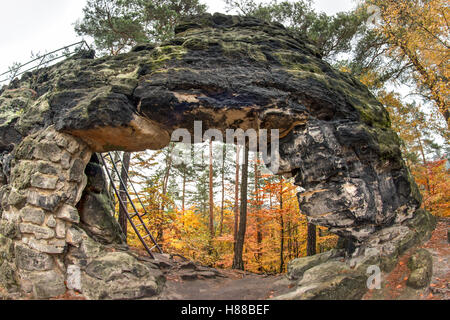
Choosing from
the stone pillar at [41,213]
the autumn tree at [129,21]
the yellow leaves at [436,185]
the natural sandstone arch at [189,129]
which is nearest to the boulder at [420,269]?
the natural sandstone arch at [189,129]

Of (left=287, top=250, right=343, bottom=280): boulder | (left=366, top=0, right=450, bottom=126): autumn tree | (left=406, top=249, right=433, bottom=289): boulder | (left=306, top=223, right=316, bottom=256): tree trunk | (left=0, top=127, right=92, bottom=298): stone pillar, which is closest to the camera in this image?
(left=406, top=249, right=433, bottom=289): boulder

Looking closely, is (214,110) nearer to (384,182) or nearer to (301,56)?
(301,56)

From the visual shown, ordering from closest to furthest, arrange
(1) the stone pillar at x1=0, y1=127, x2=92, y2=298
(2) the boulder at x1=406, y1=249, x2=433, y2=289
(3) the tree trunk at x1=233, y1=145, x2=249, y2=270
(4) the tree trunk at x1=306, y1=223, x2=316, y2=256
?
1. (2) the boulder at x1=406, y1=249, x2=433, y2=289
2. (1) the stone pillar at x1=0, y1=127, x2=92, y2=298
3. (3) the tree trunk at x1=233, y1=145, x2=249, y2=270
4. (4) the tree trunk at x1=306, y1=223, x2=316, y2=256

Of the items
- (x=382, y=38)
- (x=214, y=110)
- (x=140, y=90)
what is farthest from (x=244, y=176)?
(x=382, y=38)

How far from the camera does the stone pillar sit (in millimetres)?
4430

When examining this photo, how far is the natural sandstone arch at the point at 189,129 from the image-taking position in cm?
459

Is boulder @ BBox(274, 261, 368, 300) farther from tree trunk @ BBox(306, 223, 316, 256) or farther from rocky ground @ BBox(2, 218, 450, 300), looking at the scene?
tree trunk @ BBox(306, 223, 316, 256)

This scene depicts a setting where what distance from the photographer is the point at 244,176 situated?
9.72m

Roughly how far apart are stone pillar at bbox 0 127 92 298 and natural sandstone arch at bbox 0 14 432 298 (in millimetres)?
21

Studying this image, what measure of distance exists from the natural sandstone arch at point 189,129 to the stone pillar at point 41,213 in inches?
0.8

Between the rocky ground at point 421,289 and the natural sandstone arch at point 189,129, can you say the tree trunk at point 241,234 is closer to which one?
the natural sandstone arch at point 189,129

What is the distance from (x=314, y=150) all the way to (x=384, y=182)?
1646 millimetres

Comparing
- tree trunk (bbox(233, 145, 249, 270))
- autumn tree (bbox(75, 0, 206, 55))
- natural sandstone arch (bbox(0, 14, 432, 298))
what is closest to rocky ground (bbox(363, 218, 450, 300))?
natural sandstone arch (bbox(0, 14, 432, 298))

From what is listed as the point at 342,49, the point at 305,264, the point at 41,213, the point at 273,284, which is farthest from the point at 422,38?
the point at 41,213
